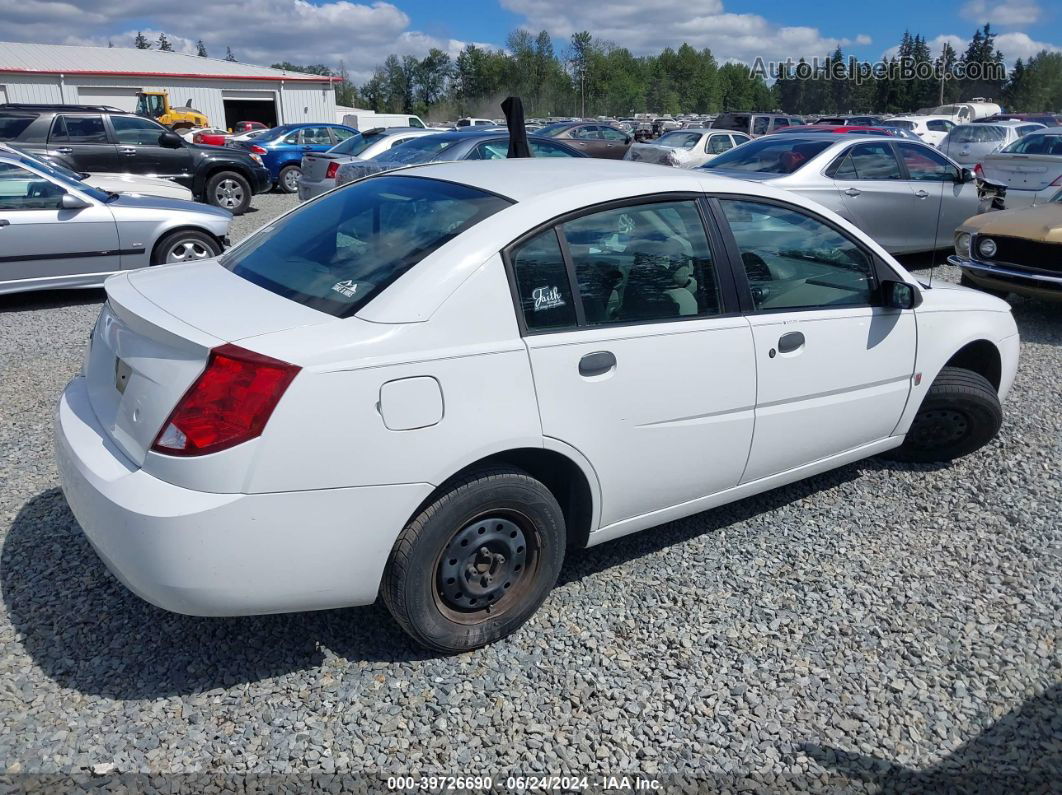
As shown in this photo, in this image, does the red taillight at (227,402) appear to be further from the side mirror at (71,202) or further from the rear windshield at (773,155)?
the rear windshield at (773,155)

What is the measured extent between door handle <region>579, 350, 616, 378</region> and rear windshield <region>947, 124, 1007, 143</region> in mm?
21701

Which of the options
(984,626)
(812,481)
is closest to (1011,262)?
(812,481)

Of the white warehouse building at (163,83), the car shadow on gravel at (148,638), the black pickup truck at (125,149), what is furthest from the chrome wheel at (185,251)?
the white warehouse building at (163,83)

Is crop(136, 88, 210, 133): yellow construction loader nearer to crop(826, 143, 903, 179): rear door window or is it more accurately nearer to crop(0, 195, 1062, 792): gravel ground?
crop(826, 143, 903, 179): rear door window

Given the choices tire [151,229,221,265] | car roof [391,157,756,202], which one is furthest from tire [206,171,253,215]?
car roof [391,157,756,202]

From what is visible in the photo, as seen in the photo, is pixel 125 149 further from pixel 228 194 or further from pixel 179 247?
pixel 179 247

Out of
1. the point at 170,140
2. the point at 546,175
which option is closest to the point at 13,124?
the point at 170,140

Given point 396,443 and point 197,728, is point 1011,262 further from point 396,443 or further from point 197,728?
point 197,728

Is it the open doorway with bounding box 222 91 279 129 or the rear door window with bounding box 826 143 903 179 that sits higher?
the open doorway with bounding box 222 91 279 129

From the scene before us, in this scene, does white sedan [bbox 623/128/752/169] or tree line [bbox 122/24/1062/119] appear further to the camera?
tree line [bbox 122/24/1062/119]

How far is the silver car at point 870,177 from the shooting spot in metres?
9.08

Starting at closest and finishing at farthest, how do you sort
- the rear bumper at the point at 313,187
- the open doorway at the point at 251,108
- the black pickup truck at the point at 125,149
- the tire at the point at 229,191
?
1. the rear bumper at the point at 313,187
2. the black pickup truck at the point at 125,149
3. the tire at the point at 229,191
4. the open doorway at the point at 251,108

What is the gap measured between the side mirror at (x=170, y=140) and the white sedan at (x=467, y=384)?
11.9 m

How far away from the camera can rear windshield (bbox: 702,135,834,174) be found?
9250 mm
